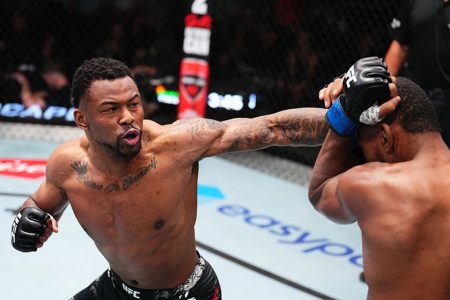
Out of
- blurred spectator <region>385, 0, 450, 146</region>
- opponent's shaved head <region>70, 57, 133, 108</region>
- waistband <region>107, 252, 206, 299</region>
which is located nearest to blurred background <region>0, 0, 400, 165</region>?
blurred spectator <region>385, 0, 450, 146</region>

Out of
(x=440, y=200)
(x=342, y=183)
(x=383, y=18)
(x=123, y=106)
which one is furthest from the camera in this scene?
(x=383, y=18)

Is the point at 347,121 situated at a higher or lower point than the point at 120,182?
higher

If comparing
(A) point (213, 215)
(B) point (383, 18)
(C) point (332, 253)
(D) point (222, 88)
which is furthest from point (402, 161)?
(D) point (222, 88)

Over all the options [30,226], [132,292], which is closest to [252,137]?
[132,292]

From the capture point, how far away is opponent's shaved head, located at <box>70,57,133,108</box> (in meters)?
2.12

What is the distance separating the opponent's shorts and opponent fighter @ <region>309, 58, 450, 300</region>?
2.22ft

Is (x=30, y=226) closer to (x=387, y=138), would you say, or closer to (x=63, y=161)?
(x=63, y=161)

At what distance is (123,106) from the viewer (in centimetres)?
210

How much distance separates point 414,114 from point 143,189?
33.9 inches

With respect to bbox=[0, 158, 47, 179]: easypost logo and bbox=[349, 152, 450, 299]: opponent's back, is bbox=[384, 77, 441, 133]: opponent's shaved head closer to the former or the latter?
bbox=[349, 152, 450, 299]: opponent's back

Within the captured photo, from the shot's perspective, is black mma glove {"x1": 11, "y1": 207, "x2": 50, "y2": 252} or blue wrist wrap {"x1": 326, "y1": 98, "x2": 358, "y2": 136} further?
black mma glove {"x1": 11, "y1": 207, "x2": 50, "y2": 252}

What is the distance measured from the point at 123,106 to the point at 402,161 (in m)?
0.79

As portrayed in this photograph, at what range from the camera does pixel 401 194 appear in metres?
1.65

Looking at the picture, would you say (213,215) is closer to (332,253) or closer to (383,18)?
(332,253)
